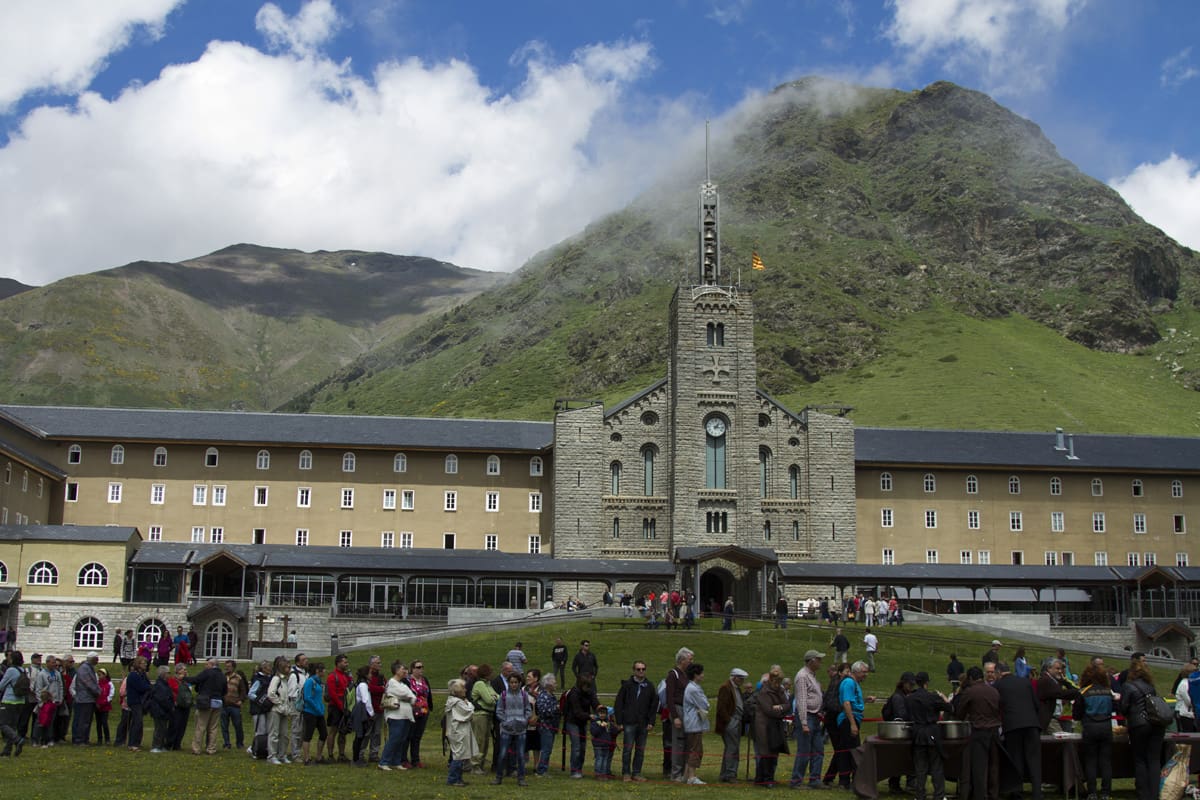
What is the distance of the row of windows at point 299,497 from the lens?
78062mm

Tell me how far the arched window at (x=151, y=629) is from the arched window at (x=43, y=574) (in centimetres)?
574

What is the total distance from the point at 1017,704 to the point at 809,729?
3.87 meters

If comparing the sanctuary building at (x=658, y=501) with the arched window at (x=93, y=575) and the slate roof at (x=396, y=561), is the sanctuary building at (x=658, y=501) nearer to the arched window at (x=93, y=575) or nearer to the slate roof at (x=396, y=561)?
the slate roof at (x=396, y=561)

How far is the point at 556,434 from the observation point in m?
78.5

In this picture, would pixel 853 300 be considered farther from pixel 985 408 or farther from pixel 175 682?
pixel 175 682

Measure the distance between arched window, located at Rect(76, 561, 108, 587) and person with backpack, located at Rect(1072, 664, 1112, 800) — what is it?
54667 mm

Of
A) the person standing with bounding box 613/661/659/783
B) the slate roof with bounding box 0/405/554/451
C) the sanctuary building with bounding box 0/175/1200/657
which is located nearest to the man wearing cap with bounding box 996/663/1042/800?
the person standing with bounding box 613/661/659/783

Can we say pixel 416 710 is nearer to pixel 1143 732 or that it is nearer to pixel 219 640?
pixel 1143 732

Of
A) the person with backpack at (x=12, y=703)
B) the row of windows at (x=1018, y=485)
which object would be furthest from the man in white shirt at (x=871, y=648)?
the row of windows at (x=1018, y=485)

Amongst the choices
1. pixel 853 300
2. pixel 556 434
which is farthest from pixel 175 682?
pixel 853 300

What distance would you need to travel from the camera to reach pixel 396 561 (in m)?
71.2

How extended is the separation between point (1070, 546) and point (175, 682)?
219 ft

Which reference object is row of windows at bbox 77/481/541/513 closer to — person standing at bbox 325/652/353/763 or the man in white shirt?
the man in white shirt

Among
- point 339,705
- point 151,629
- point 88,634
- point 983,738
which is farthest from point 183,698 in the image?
point 88,634
